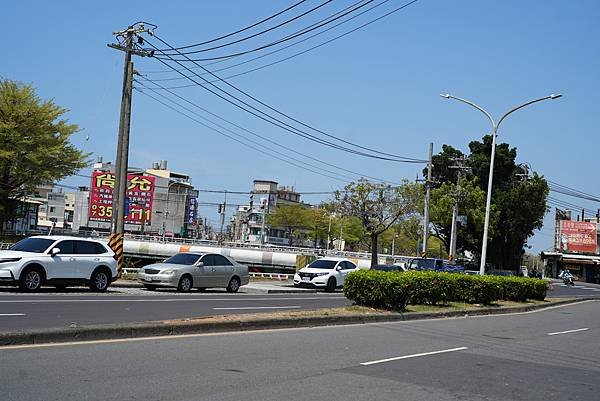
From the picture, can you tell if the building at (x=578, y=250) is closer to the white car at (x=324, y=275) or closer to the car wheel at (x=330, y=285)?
the white car at (x=324, y=275)

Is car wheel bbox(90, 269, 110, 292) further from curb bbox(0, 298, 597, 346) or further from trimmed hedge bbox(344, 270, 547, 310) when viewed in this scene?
curb bbox(0, 298, 597, 346)

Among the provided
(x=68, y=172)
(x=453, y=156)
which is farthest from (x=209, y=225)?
(x=68, y=172)

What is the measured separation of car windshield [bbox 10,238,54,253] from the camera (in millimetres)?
19781

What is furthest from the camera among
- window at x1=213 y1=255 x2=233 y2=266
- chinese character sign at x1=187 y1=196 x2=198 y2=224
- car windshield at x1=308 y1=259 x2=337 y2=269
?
chinese character sign at x1=187 y1=196 x2=198 y2=224

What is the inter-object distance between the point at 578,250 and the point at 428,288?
77688mm

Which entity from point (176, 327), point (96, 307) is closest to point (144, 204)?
point (96, 307)

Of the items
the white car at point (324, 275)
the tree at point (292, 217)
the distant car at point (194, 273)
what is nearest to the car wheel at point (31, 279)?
the distant car at point (194, 273)

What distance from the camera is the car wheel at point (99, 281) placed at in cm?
2112

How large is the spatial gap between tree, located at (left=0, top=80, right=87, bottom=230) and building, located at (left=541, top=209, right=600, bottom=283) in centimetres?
6710

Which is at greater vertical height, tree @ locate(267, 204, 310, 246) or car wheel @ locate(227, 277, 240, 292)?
tree @ locate(267, 204, 310, 246)

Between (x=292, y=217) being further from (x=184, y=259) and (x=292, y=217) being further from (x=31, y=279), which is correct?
(x=31, y=279)

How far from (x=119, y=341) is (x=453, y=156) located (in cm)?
6068

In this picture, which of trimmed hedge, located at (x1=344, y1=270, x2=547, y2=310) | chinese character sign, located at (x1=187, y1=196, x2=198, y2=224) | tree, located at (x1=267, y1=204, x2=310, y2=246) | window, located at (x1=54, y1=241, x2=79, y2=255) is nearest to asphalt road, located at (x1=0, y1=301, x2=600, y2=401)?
trimmed hedge, located at (x1=344, y1=270, x2=547, y2=310)

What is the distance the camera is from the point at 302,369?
979 centimetres
